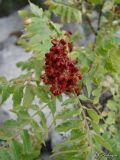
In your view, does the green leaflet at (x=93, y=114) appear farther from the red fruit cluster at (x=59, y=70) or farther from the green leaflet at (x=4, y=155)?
the green leaflet at (x=4, y=155)

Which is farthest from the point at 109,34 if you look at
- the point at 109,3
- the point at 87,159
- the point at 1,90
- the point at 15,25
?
the point at 15,25

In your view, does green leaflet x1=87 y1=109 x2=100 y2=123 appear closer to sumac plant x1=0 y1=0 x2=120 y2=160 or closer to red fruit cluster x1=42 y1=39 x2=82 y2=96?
sumac plant x1=0 y1=0 x2=120 y2=160

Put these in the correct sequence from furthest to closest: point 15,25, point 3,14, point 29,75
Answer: point 3,14
point 15,25
point 29,75

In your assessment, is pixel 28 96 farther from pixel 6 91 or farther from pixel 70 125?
pixel 70 125

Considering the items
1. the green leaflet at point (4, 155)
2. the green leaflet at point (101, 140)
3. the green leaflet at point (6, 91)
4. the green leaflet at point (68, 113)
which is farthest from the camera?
the green leaflet at point (6, 91)

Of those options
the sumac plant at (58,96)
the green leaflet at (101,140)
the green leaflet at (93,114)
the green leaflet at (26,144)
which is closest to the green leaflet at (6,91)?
the sumac plant at (58,96)

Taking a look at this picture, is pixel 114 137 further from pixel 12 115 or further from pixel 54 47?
pixel 12 115

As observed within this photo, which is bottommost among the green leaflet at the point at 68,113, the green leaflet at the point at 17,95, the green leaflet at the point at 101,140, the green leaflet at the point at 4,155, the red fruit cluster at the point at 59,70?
the green leaflet at the point at 4,155

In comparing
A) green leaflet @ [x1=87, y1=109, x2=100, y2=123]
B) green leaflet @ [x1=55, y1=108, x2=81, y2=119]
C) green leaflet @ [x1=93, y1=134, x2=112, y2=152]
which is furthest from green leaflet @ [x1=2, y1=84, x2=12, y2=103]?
green leaflet @ [x1=93, y1=134, x2=112, y2=152]
